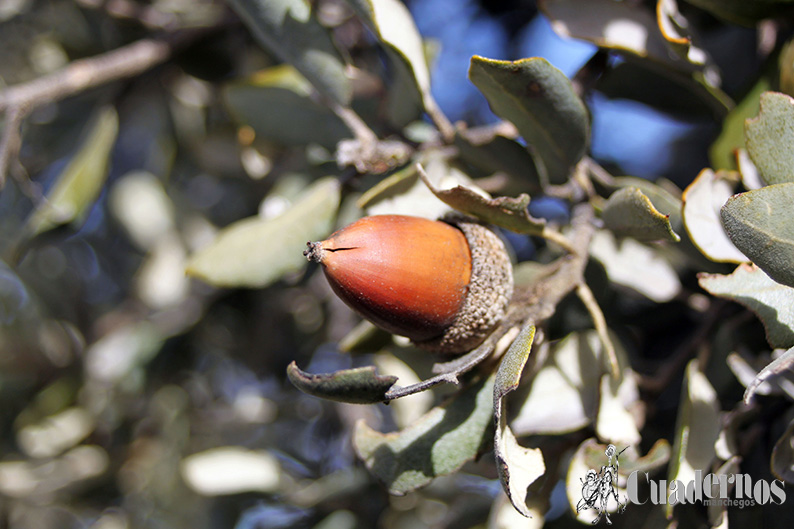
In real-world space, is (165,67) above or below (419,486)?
above

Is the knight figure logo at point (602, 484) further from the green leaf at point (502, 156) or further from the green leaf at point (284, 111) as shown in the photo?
the green leaf at point (284, 111)

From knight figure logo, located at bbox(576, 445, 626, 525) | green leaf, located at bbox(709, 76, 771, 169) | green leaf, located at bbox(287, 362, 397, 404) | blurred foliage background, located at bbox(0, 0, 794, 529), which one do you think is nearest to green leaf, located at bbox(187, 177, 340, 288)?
blurred foliage background, located at bbox(0, 0, 794, 529)

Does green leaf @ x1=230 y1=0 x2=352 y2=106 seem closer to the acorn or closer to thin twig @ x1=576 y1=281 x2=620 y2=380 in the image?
the acorn

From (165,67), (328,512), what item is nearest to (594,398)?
(328,512)

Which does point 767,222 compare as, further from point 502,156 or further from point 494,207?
point 502,156

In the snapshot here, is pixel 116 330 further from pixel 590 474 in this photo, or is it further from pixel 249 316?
pixel 590 474

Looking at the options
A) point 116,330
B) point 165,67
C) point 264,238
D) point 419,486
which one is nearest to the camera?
point 419,486
